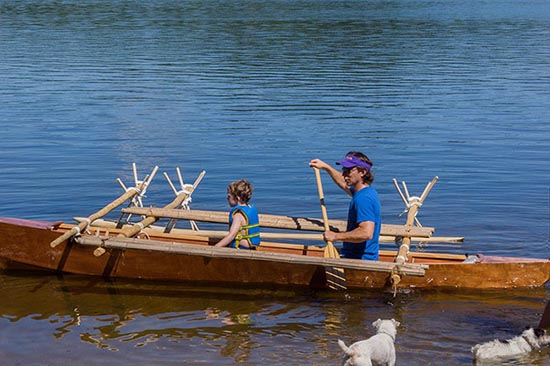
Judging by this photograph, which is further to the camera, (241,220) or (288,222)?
(288,222)

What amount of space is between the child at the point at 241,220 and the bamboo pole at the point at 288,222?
601 mm

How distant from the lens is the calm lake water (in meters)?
10.0

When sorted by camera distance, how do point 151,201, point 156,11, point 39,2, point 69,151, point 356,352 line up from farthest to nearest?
1. point 39,2
2. point 156,11
3. point 69,151
4. point 151,201
5. point 356,352

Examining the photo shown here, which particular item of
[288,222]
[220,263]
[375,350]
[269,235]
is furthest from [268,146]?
[375,350]

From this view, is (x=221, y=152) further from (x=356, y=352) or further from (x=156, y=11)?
(x=156, y=11)

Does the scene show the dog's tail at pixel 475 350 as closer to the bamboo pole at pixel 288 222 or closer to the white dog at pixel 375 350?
the white dog at pixel 375 350

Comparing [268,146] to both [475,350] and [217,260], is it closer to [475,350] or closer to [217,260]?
[217,260]

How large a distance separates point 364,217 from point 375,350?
288 cm

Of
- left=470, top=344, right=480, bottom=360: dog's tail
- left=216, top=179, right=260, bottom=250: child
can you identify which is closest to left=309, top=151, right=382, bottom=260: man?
left=216, top=179, right=260, bottom=250: child

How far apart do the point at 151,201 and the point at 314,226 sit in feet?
16.8

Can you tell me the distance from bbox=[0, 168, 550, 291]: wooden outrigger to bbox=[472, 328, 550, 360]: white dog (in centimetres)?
149

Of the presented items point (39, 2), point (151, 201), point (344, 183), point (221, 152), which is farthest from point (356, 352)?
point (39, 2)

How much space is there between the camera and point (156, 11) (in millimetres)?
56719

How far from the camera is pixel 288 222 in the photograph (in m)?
11.9
